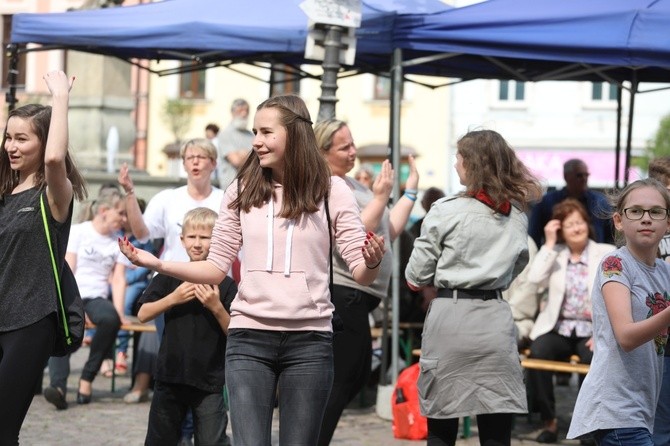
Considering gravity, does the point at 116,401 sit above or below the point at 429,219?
below

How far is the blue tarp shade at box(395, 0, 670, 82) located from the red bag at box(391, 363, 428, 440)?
2.29 meters

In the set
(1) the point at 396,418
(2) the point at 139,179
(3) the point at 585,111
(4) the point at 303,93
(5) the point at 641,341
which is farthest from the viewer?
(4) the point at 303,93

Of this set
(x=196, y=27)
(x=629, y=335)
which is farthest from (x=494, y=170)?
(x=196, y=27)

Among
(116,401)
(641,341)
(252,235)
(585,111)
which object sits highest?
(585,111)

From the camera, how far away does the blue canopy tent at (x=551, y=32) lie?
930cm

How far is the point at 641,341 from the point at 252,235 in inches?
60.2

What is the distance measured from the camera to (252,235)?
5.47m

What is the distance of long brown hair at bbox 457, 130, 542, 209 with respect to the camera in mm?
6746

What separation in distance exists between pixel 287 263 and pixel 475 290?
1594 mm

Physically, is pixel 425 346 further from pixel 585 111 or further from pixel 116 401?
pixel 585 111

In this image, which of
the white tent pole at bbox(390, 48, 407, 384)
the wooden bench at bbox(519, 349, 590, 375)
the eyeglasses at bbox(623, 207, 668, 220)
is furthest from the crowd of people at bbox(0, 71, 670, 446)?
the white tent pole at bbox(390, 48, 407, 384)

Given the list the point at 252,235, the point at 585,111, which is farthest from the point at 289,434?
the point at 585,111

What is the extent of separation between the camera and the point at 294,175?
5.50 meters

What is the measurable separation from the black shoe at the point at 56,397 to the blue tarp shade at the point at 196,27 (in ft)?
9.11
